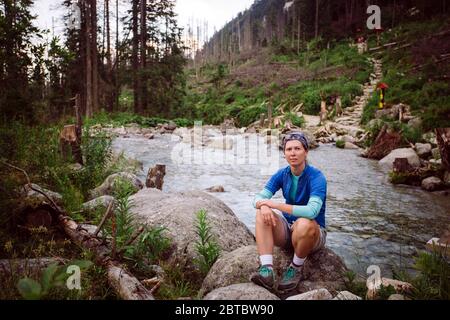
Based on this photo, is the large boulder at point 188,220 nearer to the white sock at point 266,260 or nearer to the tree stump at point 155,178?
the white sock at point 266,260

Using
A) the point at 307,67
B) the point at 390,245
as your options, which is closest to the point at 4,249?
the point at 390,245

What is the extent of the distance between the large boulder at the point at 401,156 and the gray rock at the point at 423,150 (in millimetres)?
338

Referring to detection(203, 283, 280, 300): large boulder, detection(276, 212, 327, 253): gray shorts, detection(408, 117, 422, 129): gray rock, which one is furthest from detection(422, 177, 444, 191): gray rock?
detection(203, 283, 280, 300): large boulder

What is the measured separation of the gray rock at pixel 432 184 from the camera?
8117mm

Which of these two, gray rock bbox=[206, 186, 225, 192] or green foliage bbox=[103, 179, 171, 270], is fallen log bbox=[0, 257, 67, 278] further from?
gray rock bbox=[206, 186, 225, 192]

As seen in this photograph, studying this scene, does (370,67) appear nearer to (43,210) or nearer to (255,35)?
(43,210)

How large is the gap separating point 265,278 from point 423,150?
9838mm

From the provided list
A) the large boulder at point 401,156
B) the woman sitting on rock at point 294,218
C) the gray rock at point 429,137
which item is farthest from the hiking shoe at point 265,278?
the gray rock at point 429,137

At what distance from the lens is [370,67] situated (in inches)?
1030

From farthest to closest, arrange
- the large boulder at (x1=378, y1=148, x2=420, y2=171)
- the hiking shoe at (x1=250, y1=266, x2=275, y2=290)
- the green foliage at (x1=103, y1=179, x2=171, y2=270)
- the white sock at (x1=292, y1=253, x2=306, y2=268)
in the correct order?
the large boulder at (x1=378, y1=148, x2=420, y2=171) < the green foliage at (x1=103, y1=179, x2=171, y2=270) < the white sock at (x1=292, y1=253, x2=306, y2=268) < the hiking shoe at (x1=250, y1=266, x2=275, y2=290)

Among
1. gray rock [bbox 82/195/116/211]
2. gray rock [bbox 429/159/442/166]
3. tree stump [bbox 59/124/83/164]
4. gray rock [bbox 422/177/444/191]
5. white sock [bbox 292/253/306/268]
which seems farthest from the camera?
gray rock [bbox 429/159/442/166]

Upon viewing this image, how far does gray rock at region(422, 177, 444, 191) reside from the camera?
8117 mm

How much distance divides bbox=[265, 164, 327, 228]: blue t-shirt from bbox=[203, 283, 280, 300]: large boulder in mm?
930

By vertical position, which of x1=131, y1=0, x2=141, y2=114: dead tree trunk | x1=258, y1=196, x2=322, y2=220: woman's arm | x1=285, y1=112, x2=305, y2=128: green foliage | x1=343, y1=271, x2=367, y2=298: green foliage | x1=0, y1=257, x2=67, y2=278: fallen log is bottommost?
x1=343, y1=271, x2=367, y2=298: green foliage
